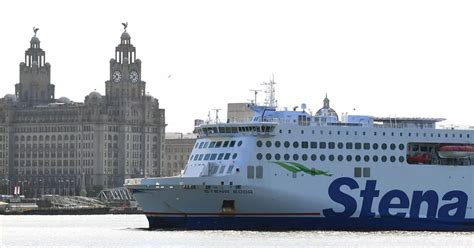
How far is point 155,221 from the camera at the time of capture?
91.7m

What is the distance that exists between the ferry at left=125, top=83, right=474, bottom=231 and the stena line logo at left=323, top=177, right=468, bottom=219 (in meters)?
0.06

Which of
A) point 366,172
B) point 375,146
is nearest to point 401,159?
point 375,146

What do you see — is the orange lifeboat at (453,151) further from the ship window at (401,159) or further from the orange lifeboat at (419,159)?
the ship window at (401,159)

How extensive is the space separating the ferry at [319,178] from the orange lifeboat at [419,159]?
6cm

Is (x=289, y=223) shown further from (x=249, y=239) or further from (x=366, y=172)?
(x=366, y=172)

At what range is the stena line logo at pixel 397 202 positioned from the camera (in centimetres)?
9131

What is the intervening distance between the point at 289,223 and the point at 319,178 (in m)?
3.28

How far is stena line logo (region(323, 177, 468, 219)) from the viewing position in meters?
91.3

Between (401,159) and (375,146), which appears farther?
(401,159)

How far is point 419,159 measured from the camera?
94.2 meters

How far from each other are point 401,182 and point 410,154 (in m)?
2.11

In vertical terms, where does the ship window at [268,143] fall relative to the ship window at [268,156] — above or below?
above

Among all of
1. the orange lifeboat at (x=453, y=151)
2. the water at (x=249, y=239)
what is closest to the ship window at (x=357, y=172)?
the water at (x=249, y=239)

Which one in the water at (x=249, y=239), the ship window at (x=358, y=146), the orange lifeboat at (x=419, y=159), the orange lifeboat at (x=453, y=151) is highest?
the ship window at (x=358, y=146)
